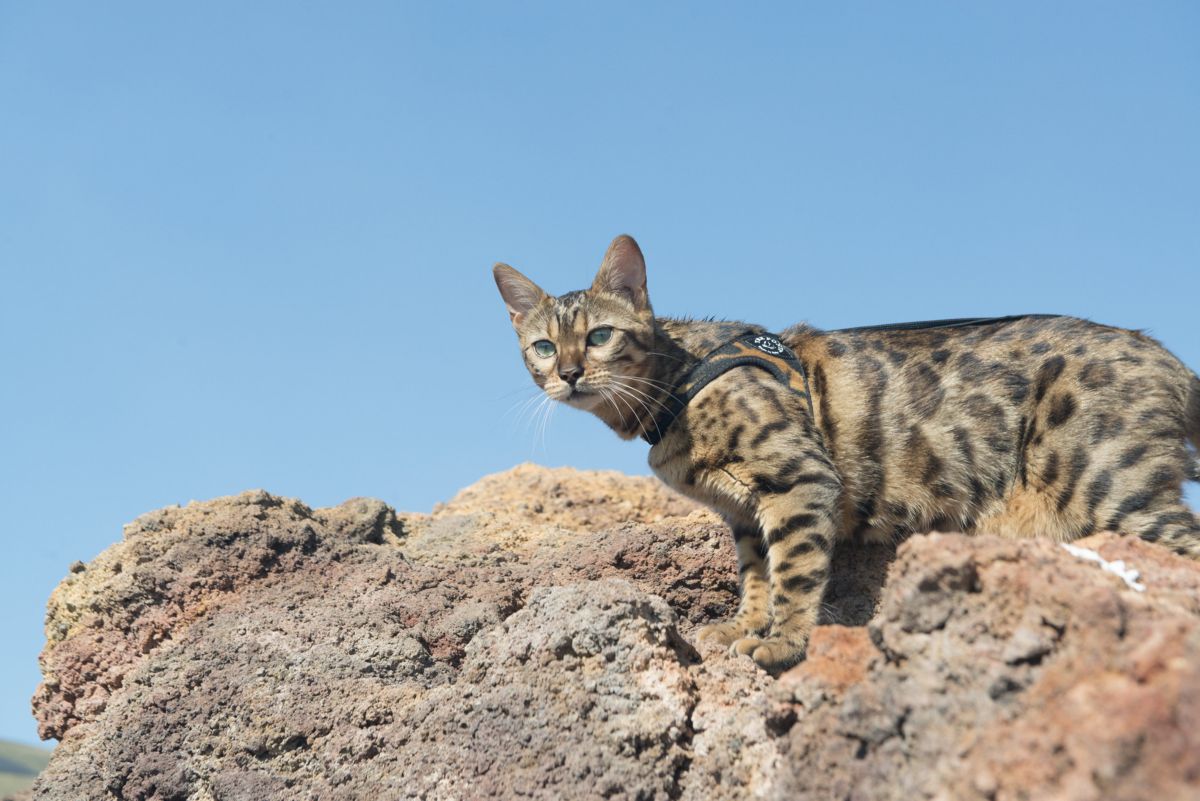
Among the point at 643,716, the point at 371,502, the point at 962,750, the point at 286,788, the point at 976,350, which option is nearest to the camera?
the point at 962,750

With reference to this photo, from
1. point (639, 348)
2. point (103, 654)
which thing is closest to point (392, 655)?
point (103, 654)

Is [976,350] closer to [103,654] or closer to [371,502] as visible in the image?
[371,502]

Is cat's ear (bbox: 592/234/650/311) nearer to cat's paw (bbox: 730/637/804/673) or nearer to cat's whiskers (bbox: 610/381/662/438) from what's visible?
cat's whiskers (bbox: 610/381/662/438)

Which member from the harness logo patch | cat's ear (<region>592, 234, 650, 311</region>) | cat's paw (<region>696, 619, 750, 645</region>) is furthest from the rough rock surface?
cat's ear (<region>592, 234, 650, 311</region>)

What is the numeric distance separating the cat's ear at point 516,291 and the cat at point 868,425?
1.25ft

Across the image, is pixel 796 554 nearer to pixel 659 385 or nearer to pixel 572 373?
pixel 659 385

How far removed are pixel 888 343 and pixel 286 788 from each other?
3753 millimetres

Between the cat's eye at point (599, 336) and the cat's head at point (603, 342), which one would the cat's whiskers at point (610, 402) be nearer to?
the cat's head at point (603, 342)

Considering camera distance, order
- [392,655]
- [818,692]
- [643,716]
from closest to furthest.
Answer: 1. [818,692]
2. [643,716]
3. [392,655]

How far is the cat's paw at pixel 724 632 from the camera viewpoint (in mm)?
4492

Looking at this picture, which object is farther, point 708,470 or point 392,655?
point 708,470

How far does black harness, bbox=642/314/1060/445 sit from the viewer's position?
5258mm

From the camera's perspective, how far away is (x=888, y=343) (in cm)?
559

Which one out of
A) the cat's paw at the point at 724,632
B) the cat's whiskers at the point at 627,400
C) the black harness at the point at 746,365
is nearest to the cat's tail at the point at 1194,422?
the black harness at the point at 746,365
